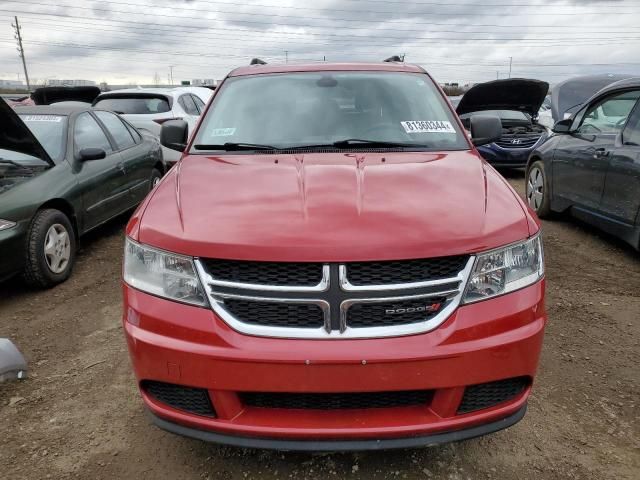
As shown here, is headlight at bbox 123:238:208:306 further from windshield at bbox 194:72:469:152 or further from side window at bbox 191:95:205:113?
side window at bbox 191:95:205:113

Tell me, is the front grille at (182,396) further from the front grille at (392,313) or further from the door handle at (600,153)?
the door handle at (600,153)

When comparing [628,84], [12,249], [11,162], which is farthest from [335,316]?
[628,84]

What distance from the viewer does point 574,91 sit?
10.1 m

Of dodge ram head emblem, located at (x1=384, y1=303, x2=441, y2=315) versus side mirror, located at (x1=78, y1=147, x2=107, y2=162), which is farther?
side mirror, located at (x1=78, y1=147, x2=107, y2=162)

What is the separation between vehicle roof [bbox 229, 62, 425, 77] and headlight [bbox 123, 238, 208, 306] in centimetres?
189

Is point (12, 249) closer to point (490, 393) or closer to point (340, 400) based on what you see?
point (340, 400)

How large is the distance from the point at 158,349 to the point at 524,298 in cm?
136

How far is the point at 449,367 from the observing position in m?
1.78

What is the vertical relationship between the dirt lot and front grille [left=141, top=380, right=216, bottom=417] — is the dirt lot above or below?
below

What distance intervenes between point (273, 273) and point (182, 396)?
600 mm

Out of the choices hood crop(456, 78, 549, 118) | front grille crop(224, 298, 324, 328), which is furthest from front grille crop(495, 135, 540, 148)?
front grille crop(224, 298, 324, 328)

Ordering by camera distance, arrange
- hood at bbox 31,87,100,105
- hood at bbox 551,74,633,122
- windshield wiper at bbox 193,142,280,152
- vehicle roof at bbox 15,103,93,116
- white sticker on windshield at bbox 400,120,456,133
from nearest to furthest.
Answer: windshield wiper at bbox 193,142,280,152 < white sticker on windshield at bbox 400,120,456,133 < vehicle roof at bbox 15,103,93,116 < hood at bbox 551,74,633,122 < hood at bbox 31,87,100,105

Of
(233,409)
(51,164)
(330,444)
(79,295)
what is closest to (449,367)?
(330,444)

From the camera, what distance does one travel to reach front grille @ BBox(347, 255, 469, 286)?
1.80 metres
